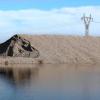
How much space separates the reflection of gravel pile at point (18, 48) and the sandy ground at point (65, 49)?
4.39ft

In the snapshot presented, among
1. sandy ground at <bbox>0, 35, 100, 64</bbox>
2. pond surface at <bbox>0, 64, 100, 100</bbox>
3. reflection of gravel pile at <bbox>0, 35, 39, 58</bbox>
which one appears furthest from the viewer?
sandy ground at <bbox>0, 35, 100, 64</bbox>

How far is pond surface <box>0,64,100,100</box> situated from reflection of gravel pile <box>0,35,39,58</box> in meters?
21.4

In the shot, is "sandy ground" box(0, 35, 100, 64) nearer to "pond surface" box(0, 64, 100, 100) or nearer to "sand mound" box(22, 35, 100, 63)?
"sand mound" box(22, 35, 100, 63)

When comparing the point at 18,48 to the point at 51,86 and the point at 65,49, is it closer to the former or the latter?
the point at 65,49

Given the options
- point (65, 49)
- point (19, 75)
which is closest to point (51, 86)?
point (19, 75)

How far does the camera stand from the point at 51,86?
38906 mm

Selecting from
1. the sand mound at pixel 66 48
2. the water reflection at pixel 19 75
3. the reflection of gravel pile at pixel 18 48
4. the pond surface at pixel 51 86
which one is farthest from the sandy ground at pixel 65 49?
the pond surface at pixel 51 86

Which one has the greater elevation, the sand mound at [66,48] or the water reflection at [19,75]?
the sand mound at [66,48]

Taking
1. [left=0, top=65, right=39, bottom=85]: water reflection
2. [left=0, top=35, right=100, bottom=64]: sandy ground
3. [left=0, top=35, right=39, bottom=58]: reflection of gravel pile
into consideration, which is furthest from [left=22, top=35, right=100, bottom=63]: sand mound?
[left=0, top=65, right=39, bottom=85]: water reflection

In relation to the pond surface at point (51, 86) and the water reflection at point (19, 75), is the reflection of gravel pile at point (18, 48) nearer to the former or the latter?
the water reflection at point (19, 75)

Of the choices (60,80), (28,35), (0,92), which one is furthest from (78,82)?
(28,35)

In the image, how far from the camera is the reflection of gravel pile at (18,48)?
238 feet

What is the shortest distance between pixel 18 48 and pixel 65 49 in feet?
29.3

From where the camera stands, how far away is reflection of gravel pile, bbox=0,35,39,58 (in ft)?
238
